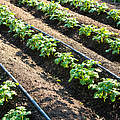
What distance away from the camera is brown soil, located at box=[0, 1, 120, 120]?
13.2 ft

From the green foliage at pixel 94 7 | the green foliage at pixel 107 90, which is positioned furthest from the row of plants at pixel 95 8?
the green foliage at pixel 107 90

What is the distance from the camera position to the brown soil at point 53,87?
4023 mm

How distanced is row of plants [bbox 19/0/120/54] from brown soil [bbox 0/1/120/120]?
499 millimetres

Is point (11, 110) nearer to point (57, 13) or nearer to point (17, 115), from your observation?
point (17, 115)

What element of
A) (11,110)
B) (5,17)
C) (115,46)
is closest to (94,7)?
(115,46)

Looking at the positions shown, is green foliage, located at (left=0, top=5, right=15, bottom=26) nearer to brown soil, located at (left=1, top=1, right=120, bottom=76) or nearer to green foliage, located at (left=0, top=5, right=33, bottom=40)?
green foliage, located at (left=0, top=5, right=33, bottom=40)

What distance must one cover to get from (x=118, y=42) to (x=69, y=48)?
1335mm

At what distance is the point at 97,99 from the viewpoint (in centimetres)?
436

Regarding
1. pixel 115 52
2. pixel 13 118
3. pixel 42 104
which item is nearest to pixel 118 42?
pixel 115 52

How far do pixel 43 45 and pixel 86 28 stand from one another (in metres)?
1.64

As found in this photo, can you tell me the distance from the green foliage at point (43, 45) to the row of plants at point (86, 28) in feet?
4.03

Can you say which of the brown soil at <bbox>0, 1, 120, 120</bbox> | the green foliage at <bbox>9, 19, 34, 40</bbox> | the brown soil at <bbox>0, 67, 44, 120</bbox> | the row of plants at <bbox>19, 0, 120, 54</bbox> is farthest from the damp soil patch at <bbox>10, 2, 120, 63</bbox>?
the brown soil at <bbox>0, 67, 44, 120</bbox>

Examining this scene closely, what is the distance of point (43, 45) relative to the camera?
5.54 m

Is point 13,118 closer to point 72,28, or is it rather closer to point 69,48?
point 69,48
